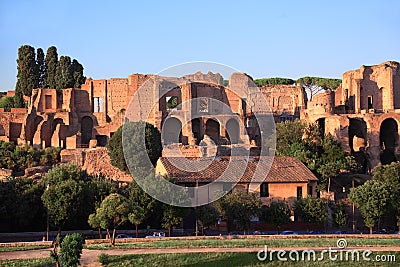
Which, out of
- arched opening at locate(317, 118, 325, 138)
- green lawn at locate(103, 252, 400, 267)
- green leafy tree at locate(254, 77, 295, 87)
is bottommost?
green lawn at locate(103, 252, 400, 267)

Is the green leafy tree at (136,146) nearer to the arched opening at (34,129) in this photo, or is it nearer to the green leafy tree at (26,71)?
the arched opening at (34,129)

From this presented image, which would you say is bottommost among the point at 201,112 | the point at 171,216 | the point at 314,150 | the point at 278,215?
the point at 278,215

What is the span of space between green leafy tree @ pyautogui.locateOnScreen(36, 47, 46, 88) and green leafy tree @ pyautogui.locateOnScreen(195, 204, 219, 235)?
3263 cm

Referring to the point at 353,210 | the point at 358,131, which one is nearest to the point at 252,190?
the point at 353,210

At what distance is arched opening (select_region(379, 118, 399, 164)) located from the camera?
47763 millimetres

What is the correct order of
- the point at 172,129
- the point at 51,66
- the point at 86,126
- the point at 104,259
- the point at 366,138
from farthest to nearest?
the point at 51,66 < the point at 86,126 < the point at 172,129 < the point at 366,138 < the point at 104,259

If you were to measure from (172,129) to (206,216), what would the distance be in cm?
2262

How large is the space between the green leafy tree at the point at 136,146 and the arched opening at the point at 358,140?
15431 millimetres

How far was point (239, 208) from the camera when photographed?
30.8 m

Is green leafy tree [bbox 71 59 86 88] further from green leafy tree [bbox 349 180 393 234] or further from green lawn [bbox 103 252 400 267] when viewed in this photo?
green lawn [bbox 103 252 400 267]

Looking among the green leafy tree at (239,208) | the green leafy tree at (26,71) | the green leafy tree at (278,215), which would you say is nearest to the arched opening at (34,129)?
the green leafy tree at (26,71)

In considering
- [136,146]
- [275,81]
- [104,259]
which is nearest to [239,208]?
[104,259]

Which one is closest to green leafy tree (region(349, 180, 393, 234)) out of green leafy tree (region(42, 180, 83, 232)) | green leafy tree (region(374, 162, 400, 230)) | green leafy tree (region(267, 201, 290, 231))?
green leafy tree (region(374, 162, 400, 230))

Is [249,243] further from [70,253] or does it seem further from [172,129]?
[172,129]
